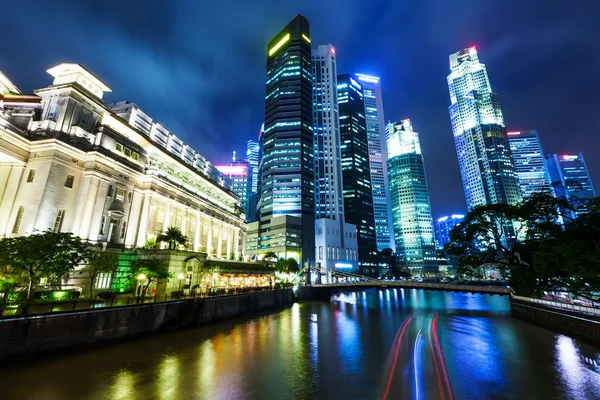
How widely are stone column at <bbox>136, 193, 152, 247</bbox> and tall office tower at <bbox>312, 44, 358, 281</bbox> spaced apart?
105 metres

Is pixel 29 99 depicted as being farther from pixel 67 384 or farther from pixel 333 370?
pixel 333 370

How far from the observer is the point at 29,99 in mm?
44125

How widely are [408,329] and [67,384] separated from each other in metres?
35.7

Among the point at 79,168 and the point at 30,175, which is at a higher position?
the point at 79,168

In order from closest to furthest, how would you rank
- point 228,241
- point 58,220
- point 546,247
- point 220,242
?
point 546,247, point 58,220, point 220,242, point 228,241

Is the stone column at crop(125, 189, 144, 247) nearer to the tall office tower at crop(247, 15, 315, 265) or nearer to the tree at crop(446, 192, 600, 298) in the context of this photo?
the tree at crop(446, 192, 600, 298)

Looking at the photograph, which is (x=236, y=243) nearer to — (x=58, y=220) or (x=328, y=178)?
(x=58, y=220)

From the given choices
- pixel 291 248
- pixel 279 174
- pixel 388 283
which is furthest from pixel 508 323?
pixel 279 174

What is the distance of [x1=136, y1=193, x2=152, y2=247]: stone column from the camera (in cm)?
5410

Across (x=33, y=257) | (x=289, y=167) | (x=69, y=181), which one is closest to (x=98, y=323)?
(x=33, y=257)

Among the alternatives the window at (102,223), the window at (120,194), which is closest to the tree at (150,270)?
the window at (102,223)

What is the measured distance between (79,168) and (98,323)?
105 ft

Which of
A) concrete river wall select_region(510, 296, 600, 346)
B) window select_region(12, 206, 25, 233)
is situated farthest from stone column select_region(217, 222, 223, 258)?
concrete river wall select_region(510, 296, 600, 346)

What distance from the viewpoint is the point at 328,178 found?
171 meters
